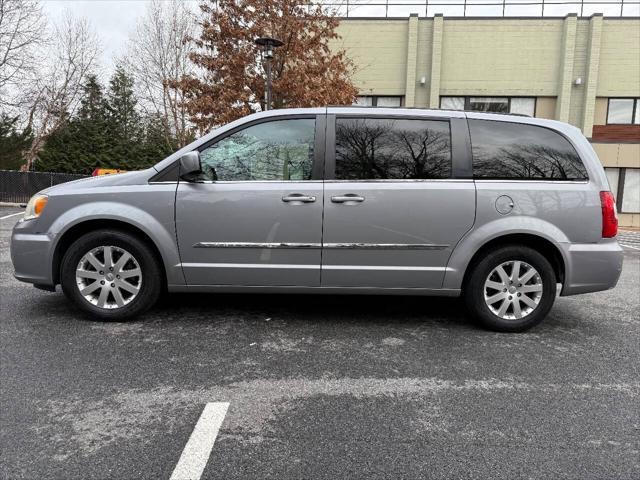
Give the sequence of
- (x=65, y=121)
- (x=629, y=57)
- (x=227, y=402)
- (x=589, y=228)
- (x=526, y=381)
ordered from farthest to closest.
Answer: (x=65, y=121), (x=629, y=57), (x=589, y=228), (x=526, y=381), (x=227, y=402)

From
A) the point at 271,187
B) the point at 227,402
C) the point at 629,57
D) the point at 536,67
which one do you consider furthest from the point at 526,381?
the point at 629,57

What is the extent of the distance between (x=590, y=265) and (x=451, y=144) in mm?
1575

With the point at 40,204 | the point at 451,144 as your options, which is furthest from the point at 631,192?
the point at 40,204

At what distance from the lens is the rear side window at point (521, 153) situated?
14.0 feet

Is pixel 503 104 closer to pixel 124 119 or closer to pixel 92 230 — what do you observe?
pixel 92 230

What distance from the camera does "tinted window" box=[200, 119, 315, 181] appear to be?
4.28m

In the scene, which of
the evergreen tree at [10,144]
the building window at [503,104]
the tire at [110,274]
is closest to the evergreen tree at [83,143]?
the evergreen tree at [10,144]

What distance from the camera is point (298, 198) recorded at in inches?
165

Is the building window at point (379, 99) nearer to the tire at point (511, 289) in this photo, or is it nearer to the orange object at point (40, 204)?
the tire at point (511, 289)

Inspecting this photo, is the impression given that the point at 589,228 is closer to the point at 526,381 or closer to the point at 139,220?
the point at 526,381

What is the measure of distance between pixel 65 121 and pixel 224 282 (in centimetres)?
3353

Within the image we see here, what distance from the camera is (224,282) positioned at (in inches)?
170

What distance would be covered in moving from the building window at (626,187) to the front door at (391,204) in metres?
22.0

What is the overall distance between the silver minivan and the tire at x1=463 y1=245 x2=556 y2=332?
12 millimetres
